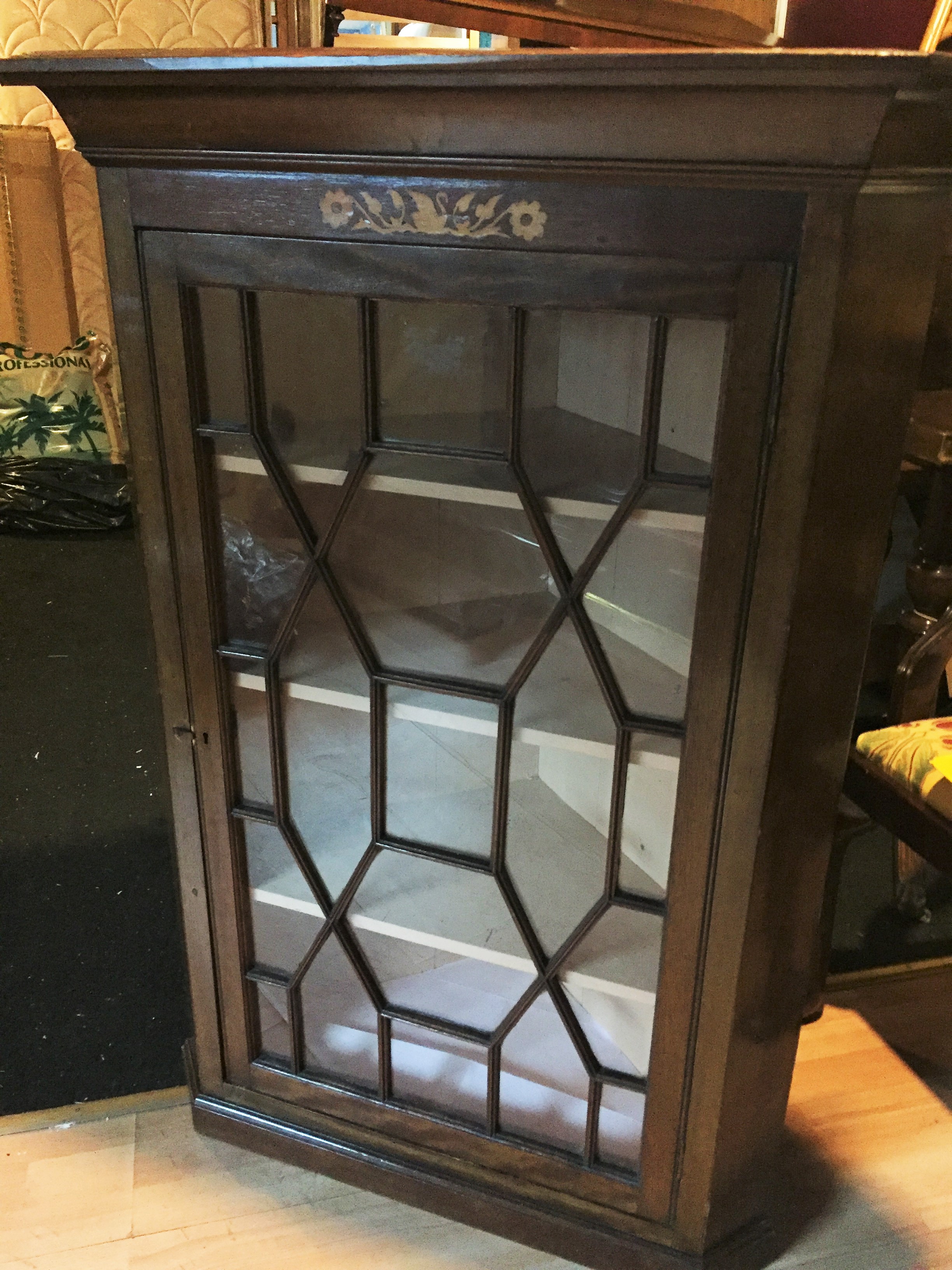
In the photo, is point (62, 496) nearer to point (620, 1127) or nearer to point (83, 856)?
point (83, 856)

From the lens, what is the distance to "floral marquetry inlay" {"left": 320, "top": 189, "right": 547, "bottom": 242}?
65cm

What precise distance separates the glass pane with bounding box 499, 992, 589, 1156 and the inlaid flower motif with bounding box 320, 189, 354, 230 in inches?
26.4

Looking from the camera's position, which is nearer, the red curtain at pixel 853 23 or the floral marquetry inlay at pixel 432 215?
the floral marquetry inlay at pixel 432 215

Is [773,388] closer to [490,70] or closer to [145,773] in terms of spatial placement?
[490,70]

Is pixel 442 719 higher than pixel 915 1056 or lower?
higher

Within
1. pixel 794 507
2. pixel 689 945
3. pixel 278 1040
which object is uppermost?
pixel 794 507

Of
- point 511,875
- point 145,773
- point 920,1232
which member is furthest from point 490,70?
point 145,773

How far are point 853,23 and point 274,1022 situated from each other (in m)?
1.36

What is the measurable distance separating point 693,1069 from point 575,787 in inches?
10.6

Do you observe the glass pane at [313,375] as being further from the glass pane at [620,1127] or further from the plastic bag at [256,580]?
the glass pane at [620,1127]

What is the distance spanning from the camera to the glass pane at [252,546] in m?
0.81

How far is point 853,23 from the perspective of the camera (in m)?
1.26

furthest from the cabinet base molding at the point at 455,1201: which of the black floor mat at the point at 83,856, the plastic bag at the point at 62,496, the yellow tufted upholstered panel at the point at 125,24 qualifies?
the yellow tufted upholstered panel at the point at 125,24

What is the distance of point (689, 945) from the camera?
82cm
